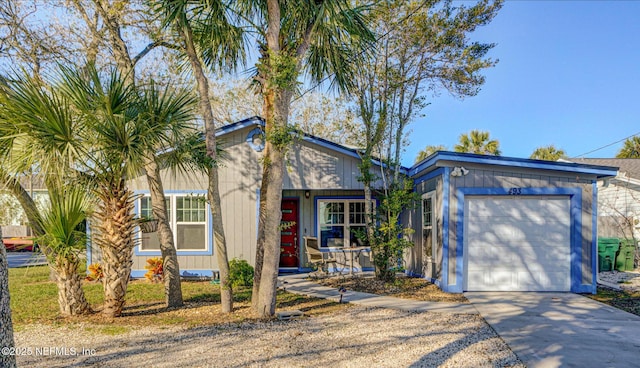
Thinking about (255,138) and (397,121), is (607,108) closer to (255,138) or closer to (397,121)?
(397,121)

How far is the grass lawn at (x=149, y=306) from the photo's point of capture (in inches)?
258

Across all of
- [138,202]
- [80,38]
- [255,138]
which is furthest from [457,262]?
[80,38]

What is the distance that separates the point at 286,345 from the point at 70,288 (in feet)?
12.6

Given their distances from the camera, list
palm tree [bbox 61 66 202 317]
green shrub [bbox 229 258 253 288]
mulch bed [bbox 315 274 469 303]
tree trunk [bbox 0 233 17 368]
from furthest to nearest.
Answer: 1. green shrub [bbox 229 258 253 288]
2. mulch bed [bbox 315 274 469 303]
3. palm tree [bbox 61 66 202 317]
4. tree trunk [bbox 0 233 17 368]

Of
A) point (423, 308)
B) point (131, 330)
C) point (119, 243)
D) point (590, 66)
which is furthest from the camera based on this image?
point (590, 66)

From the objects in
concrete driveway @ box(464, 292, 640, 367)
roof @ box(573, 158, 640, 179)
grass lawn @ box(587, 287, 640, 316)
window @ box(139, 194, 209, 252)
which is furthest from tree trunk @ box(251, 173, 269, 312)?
roof @ box(573, 158, 640, 179)

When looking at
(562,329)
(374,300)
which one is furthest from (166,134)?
(562,329)

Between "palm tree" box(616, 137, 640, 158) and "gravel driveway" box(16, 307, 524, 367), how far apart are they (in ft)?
87.9

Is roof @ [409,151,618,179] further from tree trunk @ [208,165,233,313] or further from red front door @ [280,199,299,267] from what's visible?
red front door @ [280,199,299,267]

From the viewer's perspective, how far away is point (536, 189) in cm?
883

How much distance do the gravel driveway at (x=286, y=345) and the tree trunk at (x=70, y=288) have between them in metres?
0.54

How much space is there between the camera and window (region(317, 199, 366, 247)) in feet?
40.6

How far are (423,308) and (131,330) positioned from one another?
468 cm

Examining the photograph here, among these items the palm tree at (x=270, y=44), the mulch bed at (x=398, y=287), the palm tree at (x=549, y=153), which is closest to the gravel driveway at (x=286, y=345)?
the palm tree at (x=270, y=44)
